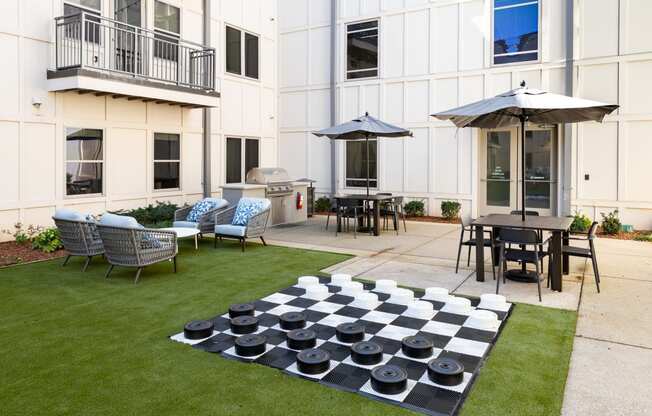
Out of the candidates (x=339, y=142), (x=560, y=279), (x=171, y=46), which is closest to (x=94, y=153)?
(x=171, y=46)

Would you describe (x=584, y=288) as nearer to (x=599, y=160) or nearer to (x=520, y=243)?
(x=520, y=243)

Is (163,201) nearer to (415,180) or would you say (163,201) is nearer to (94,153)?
(94,153)

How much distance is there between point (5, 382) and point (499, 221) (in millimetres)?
5832

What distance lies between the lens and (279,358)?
4.02 meters

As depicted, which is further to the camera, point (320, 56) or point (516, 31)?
point (320, 56)

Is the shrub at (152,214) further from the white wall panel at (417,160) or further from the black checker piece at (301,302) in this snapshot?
the white wall panel at (417,160)

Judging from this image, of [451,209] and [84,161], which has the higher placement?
[84,161]

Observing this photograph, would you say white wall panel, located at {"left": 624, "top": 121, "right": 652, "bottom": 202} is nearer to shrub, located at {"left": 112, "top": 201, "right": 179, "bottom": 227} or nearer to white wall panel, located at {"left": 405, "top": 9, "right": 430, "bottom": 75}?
white wall panel, located at {"left": 405, "top": 9, "right": 430, "bottom": 75}

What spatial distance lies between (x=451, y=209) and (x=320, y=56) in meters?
6.78

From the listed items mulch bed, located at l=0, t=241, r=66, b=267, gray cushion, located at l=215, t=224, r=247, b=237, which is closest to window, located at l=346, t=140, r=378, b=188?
gray cushion, located at l=215, t=224, r=247, b=237

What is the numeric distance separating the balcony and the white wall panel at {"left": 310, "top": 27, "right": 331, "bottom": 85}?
4.37 meters

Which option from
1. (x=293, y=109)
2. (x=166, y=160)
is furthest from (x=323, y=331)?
(x=293, y=109)

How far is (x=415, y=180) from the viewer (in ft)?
47.8

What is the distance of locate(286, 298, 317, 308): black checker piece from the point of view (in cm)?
550
